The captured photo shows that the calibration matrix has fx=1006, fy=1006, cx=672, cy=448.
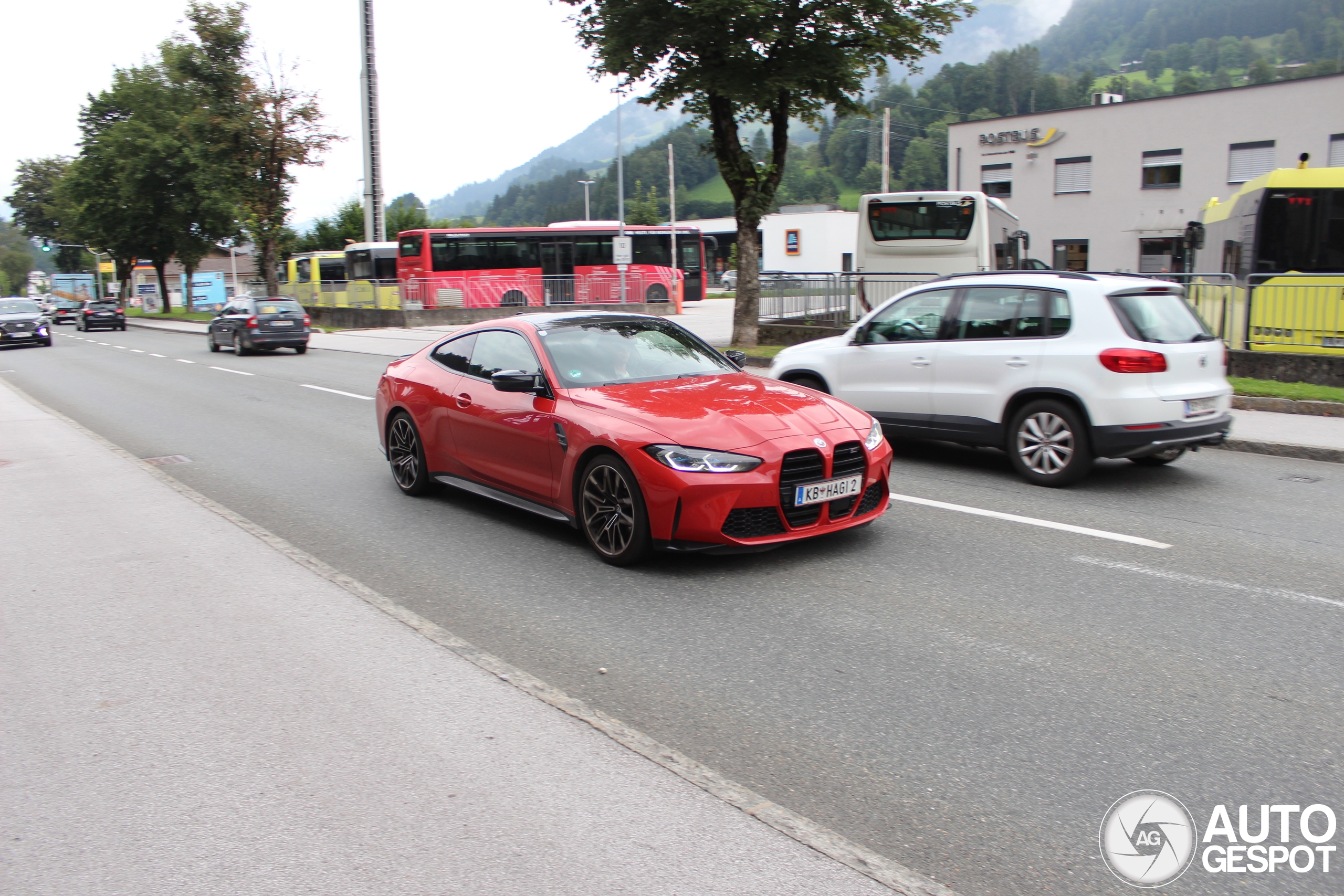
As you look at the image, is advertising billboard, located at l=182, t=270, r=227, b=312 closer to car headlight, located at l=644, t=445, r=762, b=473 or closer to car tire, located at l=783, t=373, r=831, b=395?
car tire, located at l=783, t=373, r=831, b=395

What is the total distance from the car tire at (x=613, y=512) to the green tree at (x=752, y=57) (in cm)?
1199

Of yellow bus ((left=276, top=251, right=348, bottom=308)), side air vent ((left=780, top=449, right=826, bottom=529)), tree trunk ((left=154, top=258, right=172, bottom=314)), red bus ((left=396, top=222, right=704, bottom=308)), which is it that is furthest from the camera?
tree trunk ((left=154, top=258, right=172, bottom=314))

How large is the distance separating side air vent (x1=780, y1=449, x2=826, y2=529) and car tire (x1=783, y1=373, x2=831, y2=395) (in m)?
4.01

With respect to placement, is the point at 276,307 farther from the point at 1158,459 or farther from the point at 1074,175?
the point at 1074,175

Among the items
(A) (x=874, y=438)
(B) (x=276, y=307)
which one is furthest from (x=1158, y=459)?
(B) (x=276, y=307)

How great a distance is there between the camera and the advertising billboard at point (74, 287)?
407 ft

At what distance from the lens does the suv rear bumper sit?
7508 millimetres

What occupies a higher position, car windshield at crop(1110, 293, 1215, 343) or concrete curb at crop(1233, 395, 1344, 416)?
car windshield at crop(1110, 293, 1215, 343)

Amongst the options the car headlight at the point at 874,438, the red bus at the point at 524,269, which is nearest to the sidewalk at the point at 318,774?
the car headlight at the point at 874,438

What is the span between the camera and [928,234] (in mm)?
20266

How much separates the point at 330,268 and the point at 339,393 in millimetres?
41101

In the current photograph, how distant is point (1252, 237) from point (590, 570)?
16.8m

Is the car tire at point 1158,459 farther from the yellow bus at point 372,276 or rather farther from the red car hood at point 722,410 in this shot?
the yellow bus at point 372,276
